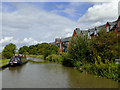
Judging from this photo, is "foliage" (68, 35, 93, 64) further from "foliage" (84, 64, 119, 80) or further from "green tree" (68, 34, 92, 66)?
"foliage" (84, 64, 119, 80)

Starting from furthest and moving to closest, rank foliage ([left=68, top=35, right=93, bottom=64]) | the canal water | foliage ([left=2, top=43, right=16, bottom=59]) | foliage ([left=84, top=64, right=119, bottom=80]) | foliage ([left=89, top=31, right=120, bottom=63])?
foliage ([left=2, top=43, right=16, bottom=59]), foliage ([left=68, top=35, right=93, bottom=64]), foliage ([left=89, top=31, right=120, bottom=63]), foliage ([left=84, top=64, right=119, bottom=80]), the canal water

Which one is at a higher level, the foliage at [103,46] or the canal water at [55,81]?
the foliage at [103,46]

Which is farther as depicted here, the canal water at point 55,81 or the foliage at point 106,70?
the foliage at point 106,70

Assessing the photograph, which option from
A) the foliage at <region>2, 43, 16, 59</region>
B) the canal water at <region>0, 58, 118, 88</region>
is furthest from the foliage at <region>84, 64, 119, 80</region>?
the foliage at <region>2, 43, 16, 59</region>

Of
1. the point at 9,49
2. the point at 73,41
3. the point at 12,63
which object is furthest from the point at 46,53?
the point at 73,41

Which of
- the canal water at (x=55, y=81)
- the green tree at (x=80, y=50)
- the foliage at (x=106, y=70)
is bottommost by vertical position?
the canal water at (x=55, y=81)

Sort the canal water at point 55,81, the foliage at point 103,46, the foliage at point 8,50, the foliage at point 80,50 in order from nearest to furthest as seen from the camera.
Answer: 1. the canal water at point 55,81
2. the foliage at point 103,46
3. the foliage at point 80,50
4. the foliage at point 8,50

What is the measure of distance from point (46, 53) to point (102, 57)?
2994 centimetres

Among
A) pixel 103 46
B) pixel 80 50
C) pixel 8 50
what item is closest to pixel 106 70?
pixel 103 46

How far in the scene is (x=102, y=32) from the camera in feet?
49.9

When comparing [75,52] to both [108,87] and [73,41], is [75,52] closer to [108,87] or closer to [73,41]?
[73,41]

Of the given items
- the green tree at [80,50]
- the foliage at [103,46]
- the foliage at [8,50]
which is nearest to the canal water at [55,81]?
the foliage at [103,46]

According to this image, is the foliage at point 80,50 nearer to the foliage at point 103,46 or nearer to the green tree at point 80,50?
the green tree at point 80,50

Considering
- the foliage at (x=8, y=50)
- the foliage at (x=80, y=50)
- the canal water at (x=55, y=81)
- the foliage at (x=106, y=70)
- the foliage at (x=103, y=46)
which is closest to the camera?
the canal water at (x=55, y=81)
